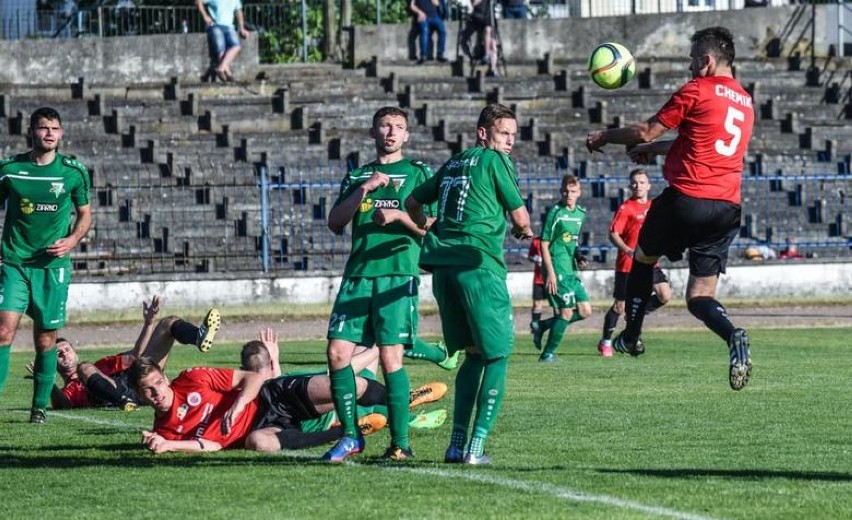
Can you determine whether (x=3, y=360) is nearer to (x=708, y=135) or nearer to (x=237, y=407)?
(x=237, y=407)

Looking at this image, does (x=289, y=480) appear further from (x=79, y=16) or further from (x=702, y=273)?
(x=79, y=16)

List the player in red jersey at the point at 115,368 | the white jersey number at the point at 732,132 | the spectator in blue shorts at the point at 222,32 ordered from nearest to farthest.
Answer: the white jersey number at the point at 732,132 < the player in red jersey at the point at 115,368 < the spectator in blue shorts at the point at 222,32

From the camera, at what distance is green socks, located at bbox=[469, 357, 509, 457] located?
8.70m

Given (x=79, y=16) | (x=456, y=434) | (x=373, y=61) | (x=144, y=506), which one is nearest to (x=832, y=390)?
(x=456, y=434)

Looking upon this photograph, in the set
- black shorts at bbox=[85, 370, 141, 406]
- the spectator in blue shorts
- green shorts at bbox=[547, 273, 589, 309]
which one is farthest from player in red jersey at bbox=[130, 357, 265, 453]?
the spectator in blue shorts

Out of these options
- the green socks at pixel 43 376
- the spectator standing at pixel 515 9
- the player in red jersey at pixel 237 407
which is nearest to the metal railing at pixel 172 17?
the spectator standing at pixel 515 9

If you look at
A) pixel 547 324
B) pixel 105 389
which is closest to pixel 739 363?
pixel 105 389

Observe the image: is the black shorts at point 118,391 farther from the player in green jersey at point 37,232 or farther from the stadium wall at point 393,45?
the stadium wall at point 393,45

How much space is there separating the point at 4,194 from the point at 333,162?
17148mm

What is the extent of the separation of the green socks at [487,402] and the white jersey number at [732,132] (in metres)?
2.10

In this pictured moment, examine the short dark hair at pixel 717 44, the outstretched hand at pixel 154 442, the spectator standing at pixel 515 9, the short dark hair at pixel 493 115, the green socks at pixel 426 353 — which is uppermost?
the spectator standing at pixel 515 9

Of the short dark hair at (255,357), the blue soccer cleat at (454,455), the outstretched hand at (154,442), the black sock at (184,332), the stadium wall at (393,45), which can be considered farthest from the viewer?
the stadium wall at (393,45)

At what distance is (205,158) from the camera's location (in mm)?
29219

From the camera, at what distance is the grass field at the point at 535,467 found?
7.30 meters
